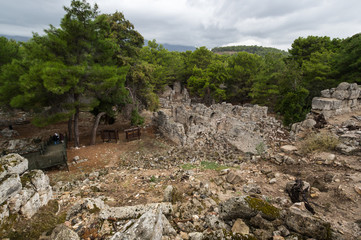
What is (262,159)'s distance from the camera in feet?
30.1

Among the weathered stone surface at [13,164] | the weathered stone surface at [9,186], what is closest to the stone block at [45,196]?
the weathered stone surface at [9,186]

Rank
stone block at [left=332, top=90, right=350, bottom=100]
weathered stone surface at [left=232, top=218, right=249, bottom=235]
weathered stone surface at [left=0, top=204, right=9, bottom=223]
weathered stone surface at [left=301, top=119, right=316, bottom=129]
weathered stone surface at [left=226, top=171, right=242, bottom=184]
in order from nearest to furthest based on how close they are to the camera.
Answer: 1. weathered stone surface at [left=232, top=218, right=249, bottom=235]
2. weathered stone surface at [left=0, top=204, right=9, bottom=223]
3. weathered stone surface at [left=226, top=171, right=242, bottom=184]
4. weathered stone surface at [left=301, top=119, right=316, bottom=129]
5. stone block at [left=332, top=90, right=350, bottom=100]

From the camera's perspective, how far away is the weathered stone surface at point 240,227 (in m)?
3.31

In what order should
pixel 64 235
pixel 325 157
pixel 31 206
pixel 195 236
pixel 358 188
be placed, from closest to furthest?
pixel 64 235 → pixel 195 236 → pixel 31 206 → pixel 358 188 → pixel 325 157

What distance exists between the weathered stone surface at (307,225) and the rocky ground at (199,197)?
15mm

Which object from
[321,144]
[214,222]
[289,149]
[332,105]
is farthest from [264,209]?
[332,105]

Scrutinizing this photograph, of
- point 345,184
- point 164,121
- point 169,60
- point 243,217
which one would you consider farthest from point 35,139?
point 169,60

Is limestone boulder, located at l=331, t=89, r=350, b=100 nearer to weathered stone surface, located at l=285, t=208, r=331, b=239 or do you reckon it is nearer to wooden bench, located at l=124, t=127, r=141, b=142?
weathered stone surface, located at l=285, t=208, r=331, b=239

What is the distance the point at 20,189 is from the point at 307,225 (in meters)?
6.18

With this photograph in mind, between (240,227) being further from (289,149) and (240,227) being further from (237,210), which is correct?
(289,149)

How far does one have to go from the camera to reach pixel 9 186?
3807mm

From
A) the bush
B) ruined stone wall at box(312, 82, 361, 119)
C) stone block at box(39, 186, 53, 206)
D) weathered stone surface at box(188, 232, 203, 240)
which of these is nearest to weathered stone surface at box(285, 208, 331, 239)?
weathered stone surface at box(188, 232, 203, 240)

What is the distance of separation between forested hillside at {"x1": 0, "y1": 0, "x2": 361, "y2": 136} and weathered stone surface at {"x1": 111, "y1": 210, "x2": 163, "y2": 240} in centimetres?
825

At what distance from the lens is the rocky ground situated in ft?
10.5
